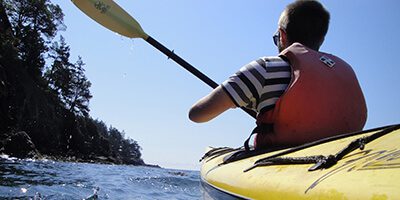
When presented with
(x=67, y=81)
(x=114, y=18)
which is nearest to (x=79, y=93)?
(x=67, y=81)

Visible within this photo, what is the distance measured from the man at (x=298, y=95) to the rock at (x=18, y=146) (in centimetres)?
2081

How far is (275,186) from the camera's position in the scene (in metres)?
1.42

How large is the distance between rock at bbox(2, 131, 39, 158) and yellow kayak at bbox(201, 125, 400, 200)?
69.4ft

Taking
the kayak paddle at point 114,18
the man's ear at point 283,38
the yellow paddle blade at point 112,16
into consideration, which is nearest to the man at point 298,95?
the man's ear at point 283,38

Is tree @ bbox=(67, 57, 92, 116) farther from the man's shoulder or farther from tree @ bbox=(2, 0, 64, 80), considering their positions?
the man's shoulder

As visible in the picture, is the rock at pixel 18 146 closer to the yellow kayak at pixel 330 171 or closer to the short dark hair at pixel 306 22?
the short dark hair at pixel 306 22

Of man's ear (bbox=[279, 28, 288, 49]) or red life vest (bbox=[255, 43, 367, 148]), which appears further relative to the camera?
man's ear (bbox=[279, 28, 288, 49])

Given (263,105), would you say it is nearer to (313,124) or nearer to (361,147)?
(313,124)

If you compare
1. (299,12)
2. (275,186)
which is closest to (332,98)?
(299,12)

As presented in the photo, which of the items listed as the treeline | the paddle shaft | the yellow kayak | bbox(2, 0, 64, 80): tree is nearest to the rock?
the treeline

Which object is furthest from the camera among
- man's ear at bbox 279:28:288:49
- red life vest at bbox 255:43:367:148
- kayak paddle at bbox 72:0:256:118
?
kayak paddle at bbox 72:0:256:118

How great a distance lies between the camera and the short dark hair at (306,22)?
7.33ft

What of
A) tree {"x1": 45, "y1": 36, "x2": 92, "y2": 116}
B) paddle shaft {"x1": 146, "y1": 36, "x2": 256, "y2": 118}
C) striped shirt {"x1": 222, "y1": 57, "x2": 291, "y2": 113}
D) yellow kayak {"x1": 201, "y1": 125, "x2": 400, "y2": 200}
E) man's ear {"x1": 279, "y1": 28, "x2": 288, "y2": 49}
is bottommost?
yellow kayak {"x1": 201, "y1": 125, "x2": 400, "y2": 200}

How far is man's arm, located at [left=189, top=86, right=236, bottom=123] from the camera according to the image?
2.11 m
